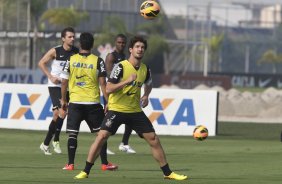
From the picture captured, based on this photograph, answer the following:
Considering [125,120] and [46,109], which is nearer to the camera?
[125,120]

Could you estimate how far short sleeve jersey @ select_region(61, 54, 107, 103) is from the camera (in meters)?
17.5

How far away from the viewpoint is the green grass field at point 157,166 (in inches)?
640

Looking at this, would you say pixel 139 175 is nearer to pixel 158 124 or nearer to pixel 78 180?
pixel 78 180

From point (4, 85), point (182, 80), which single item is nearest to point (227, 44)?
point (182, 80)

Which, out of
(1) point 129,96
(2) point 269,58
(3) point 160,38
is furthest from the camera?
(2) point 269,58

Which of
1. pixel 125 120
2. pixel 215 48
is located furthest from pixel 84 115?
pixel 215 48

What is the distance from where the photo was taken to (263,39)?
157 meters

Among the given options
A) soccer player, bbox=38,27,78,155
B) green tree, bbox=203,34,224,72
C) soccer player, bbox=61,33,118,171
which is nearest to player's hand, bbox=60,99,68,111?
soccer player, bbox=61,33,118,171

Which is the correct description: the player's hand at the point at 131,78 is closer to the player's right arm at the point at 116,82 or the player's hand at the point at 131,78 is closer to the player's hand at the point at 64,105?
the player's right arm at the point at 116,82

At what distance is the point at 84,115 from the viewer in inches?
699

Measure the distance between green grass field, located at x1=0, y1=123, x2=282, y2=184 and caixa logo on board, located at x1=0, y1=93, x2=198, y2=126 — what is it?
0.92 m

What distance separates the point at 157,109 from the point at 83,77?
41.3 feet

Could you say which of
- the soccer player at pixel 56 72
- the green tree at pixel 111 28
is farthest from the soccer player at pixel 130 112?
the green tree at pixel 111 28

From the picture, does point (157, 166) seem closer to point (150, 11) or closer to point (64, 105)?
point (64, 105)
